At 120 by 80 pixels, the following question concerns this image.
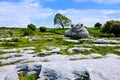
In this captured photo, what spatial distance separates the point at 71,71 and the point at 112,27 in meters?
44.4

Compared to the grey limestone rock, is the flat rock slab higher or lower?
lower

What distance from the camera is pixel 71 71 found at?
19328mm

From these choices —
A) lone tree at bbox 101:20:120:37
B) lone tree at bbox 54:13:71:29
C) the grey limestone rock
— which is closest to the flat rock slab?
the grey limestone rock

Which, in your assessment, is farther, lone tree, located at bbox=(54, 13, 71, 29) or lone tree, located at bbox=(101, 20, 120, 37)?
lone tree, located at bbox=(54, 13, 71, 29)

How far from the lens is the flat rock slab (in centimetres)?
1897

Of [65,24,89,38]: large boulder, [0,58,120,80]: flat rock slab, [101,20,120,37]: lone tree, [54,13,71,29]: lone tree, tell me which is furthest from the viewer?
[54,13,71,29]: lone tree

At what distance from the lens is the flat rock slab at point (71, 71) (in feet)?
62.2

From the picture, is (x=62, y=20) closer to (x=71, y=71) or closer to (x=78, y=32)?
(x=78, y=32)

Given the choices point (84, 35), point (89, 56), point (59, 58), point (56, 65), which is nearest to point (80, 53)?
point (89, 56)

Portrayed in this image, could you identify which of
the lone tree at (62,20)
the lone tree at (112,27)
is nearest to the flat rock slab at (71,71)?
the lone tree at (112,27)

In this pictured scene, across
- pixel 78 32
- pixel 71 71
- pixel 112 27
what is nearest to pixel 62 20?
pixel 112 27

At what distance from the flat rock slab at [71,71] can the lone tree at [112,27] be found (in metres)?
41.8

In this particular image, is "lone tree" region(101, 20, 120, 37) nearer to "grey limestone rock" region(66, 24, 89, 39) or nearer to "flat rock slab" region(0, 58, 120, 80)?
"grey limestone rock" region(66, 24, 89, 39)

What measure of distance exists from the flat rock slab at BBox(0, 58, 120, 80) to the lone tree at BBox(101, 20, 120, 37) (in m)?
41.8
